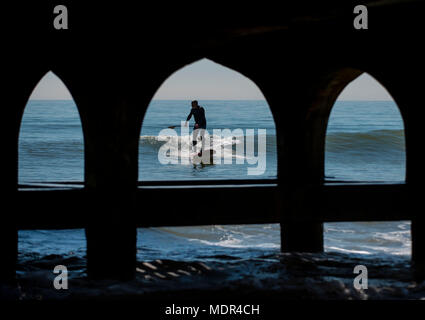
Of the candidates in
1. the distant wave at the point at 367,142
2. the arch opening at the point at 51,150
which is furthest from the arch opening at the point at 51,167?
the distant wave at the point at 367,142

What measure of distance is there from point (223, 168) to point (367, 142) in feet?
41.0

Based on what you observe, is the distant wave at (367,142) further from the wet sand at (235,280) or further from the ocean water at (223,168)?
the wet sand at (235,280)

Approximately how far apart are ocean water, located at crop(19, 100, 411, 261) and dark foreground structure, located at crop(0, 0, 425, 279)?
1407mm

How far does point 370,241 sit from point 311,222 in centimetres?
567

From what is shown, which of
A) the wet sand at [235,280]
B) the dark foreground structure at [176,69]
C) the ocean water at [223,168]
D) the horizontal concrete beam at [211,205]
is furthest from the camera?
the ocean water at [223,168]

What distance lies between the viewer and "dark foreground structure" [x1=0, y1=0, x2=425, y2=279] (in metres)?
7.06

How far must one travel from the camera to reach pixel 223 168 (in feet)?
96.3

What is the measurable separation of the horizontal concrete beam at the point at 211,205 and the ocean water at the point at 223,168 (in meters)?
1.23

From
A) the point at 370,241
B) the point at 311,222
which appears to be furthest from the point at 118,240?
the point at 370,241

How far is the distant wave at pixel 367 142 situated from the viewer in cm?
3503

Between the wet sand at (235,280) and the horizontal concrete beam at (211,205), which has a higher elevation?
the horizontal concrete beam at (211,205)

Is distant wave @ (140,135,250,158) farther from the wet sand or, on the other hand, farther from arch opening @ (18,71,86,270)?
the wet sand

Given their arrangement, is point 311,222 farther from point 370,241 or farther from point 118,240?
point 370,241

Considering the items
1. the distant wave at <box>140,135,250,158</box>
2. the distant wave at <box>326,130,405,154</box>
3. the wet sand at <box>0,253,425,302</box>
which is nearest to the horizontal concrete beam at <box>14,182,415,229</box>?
the wet sand at <box>0,253,425,302</box>
